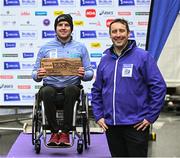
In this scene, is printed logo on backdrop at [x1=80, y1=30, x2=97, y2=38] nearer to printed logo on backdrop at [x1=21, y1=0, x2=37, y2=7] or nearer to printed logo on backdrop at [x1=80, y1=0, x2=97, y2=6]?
printed logo on backdrop at [x1=80, y1=0, x2=97, y2=6]

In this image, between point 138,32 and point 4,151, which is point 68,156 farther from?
point 138,32

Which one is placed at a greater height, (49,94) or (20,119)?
(49,94)

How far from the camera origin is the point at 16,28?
554cm

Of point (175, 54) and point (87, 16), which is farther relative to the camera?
point (175, 54)

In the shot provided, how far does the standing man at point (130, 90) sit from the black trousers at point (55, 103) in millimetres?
1088

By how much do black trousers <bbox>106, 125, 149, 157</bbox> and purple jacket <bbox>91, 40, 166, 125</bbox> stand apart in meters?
0.08

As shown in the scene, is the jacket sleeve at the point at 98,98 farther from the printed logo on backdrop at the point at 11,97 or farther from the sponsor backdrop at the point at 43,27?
the printed logo on backdrop at the point at 11,97

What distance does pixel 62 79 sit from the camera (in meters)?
4.54

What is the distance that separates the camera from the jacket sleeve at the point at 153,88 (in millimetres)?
3131

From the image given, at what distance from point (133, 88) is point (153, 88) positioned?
140 millimetres

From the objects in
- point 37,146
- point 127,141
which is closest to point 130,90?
point 127,141

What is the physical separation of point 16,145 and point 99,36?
167cm

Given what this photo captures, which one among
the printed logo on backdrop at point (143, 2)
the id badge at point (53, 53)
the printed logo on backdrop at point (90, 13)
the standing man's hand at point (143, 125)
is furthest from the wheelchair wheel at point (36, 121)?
the printed logo on backdrop at point (143, 2)

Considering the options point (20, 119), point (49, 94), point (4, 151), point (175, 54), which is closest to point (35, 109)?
point (49, 94)
